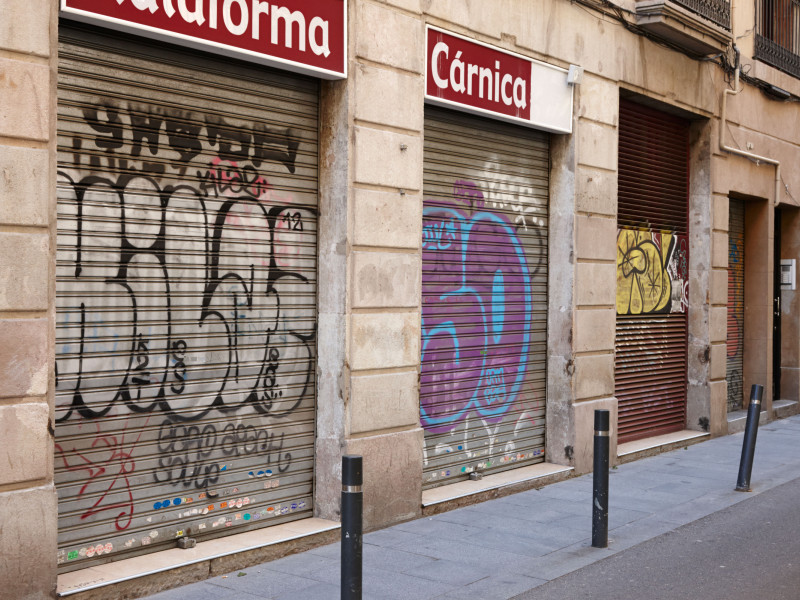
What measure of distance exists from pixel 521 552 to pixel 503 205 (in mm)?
3651

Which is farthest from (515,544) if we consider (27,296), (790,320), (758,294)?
(790,320)

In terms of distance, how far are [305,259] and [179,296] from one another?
3.95 feet

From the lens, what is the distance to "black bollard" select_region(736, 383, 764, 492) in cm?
841

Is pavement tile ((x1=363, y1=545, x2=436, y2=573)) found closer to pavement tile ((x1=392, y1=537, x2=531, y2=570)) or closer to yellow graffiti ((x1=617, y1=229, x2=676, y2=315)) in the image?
pavement tile ((x1=392, y1=537, x2=531, y2=570))

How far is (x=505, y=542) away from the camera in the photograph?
6742 millimetres

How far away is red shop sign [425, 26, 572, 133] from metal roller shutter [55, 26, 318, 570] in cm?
134

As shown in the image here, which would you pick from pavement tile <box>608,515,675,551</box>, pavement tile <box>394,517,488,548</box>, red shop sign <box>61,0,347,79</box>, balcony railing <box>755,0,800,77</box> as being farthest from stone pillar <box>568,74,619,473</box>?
balcony railing <box>755,0,800,77</box>

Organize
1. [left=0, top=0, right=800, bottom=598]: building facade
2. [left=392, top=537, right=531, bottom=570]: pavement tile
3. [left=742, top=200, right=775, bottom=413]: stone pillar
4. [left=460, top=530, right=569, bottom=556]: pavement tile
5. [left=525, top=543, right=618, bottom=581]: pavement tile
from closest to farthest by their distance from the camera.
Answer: [left=0, top=0, right=800, bottom=598]: building facade → [left=525, top=543, right=618, bottom=581]: pavement tile → [left=392, top=537, right=531, bottom=570]: pavement tile → [left=460, top=530, right=569, bottom=556]: pavement tile → [left=742, top=200, right=775, bottom=413]: stone pillar

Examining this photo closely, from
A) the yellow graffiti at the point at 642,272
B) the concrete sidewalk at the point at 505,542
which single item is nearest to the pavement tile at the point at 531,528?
the concrete sidewalk at the point at 505,542

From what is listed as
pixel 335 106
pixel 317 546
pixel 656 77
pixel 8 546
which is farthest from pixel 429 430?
pixel 656 77

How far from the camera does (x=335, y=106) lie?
6.93 meters

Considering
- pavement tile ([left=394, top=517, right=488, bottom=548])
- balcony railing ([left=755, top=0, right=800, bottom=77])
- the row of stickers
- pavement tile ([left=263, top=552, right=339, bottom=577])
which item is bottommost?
pavement tile ([left=263, top=552, right=339, bottom=577])

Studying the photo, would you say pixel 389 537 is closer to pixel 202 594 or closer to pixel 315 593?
pixel 315 593

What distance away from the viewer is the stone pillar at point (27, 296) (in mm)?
4820
